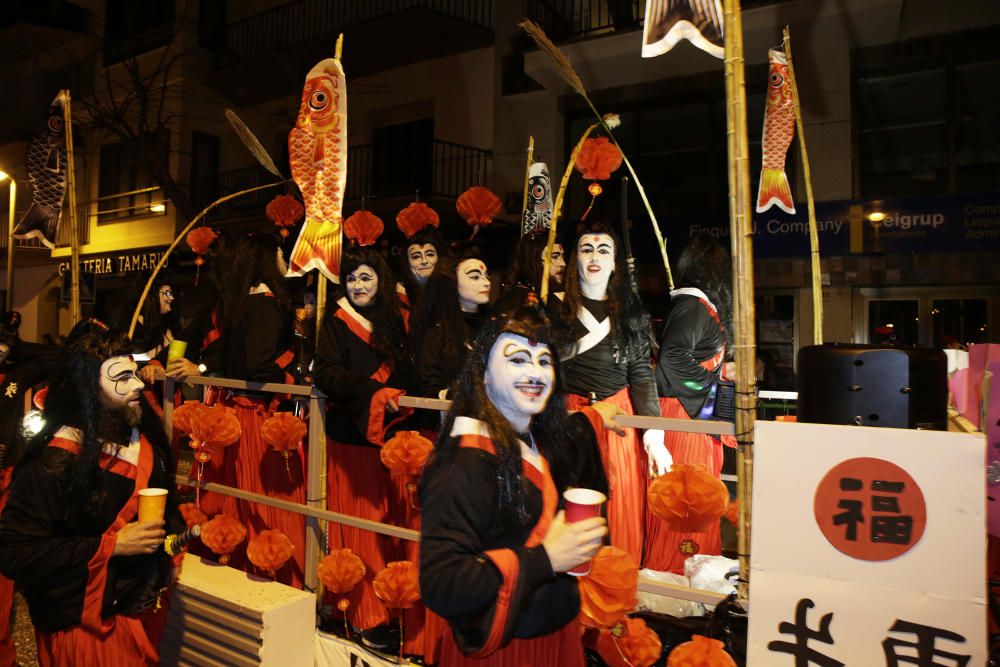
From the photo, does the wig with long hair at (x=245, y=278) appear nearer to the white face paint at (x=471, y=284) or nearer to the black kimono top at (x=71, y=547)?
the white face paint at (x=471, y=284)

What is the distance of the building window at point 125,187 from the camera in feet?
56.3

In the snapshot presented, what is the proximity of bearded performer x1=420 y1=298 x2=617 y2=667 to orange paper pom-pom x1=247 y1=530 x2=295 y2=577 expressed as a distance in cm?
180

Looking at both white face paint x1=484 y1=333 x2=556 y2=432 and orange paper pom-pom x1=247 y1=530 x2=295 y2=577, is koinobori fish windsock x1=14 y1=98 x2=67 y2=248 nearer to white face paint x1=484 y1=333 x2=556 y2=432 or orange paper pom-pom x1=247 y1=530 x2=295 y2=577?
orange paper pom-pom x1=247 y1=530 x2=295 y2=577

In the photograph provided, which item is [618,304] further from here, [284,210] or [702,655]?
[284,210]

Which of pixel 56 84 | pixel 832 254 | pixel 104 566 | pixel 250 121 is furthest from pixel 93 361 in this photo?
pixel 56 84

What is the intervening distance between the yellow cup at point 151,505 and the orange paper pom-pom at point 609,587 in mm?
1658

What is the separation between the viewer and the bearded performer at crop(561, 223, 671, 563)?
3.83 metres

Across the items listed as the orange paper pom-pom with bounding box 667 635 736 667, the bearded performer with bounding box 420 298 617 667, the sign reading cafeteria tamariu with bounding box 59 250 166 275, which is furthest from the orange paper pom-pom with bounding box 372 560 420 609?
the sign reading cafeteria tamariu with bounding box 59 250 166 275

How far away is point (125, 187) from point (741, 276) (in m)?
19.3

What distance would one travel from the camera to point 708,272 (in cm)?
436

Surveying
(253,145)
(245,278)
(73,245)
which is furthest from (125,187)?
(73,245)

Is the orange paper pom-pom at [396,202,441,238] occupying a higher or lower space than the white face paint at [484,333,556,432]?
higher

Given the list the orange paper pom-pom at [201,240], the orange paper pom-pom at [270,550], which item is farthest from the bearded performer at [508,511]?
the orange paper pom-pom at [201,240]

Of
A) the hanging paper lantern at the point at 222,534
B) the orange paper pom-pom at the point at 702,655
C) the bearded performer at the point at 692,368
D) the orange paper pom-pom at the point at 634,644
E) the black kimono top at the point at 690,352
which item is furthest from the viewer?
the black kimono top at the point at 690,352
